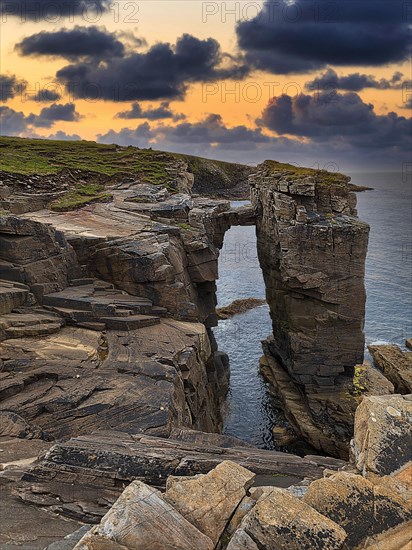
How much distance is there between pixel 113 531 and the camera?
9180mm

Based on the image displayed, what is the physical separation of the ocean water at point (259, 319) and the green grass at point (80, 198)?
2612cm

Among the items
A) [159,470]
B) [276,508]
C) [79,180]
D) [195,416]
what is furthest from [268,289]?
[276,508]

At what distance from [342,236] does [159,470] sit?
34.6 meters

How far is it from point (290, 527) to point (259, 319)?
72817 mm

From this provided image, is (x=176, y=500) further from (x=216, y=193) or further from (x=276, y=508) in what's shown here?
(x=216, y=193)

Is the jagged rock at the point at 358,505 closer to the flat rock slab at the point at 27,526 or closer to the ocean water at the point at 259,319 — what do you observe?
the flat rock slab at the point at 27,526

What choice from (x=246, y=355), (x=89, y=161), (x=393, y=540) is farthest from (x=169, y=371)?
(x=89, y=161)

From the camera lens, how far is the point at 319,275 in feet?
147

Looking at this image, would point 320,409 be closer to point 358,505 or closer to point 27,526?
point 358,505

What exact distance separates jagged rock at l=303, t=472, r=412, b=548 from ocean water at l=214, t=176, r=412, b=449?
3576 cm

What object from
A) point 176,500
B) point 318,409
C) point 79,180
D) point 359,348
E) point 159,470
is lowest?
point 318,409

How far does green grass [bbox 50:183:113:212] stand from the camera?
132 feet

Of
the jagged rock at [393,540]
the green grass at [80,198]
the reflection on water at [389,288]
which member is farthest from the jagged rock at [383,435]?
the reflection on water at [389,288]

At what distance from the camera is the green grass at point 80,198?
40375mm
